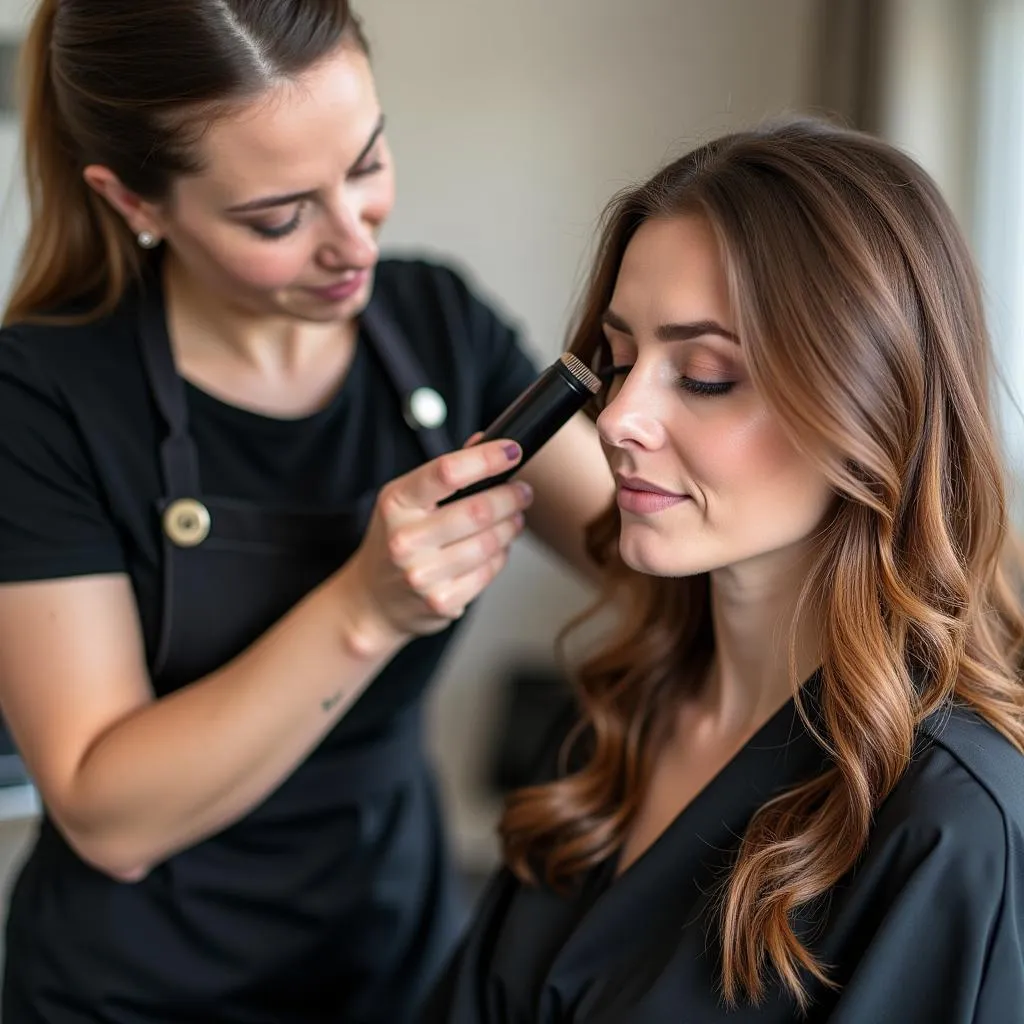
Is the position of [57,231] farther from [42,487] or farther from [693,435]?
[693,435]

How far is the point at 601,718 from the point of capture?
1.14 meters

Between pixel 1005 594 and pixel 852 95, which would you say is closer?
pixel 1005 594

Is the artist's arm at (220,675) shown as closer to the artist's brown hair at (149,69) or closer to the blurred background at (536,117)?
the artist's brown hair at (149,69)

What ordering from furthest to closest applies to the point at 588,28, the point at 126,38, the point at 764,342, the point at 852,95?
the point at 588,28
the point at 852,95
the point at 126,38
the point at 764,342

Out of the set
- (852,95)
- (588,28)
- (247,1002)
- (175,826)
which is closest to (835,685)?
(175,826)

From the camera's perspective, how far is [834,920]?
2.75 ft

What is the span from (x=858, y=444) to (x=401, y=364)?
0.52 m

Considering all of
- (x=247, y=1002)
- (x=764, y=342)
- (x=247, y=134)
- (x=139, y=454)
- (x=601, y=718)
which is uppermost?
(x=247, y=134)

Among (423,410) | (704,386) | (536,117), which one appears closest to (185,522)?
(423,410)

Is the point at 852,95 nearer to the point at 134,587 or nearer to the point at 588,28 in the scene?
the point at 588,28

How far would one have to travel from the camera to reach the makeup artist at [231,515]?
0.96m

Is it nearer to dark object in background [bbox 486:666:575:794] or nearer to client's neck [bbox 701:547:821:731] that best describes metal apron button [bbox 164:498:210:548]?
client's neck [bbox 701:547:821:731]

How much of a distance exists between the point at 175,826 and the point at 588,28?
83.6 inches

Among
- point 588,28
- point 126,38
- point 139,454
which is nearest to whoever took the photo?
point 126,38
